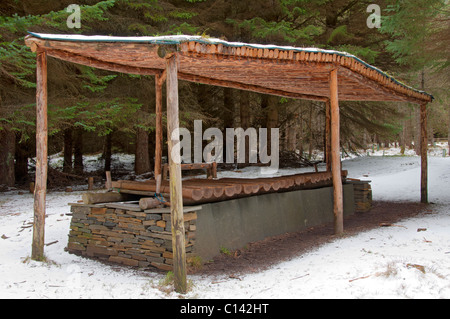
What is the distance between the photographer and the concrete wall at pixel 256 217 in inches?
232

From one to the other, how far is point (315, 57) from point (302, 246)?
129 inches

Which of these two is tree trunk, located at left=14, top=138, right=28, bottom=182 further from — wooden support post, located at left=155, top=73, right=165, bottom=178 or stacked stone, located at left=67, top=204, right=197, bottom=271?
stacked stone, located at left=67, top=204, right=197, bottom=271

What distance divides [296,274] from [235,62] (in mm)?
3249

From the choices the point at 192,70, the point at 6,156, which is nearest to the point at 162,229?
the point at 192,70

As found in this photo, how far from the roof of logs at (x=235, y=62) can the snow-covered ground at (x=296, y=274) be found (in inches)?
117

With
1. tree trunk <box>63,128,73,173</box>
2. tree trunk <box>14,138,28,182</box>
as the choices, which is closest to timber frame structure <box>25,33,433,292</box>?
tree trunk <box>14,138,28,182</box>

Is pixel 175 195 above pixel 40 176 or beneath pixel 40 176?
beneath

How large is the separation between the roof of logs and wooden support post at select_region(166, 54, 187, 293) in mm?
413

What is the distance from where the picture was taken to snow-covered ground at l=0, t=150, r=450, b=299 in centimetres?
413

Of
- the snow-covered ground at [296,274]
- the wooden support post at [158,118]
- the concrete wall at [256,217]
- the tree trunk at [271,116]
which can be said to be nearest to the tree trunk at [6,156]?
the snow-covered ground at [296,274]

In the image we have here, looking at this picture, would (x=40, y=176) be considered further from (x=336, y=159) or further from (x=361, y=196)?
(x=361, y=196)

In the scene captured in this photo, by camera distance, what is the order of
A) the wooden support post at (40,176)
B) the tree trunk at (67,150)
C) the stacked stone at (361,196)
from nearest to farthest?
the wooden support post at (40,176) < the stacked stone at (361,196) < the tree trunk at (67,150)

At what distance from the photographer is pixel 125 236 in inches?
229

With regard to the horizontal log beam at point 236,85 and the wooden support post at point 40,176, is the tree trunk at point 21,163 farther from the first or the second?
the wooden support post at point 40,176
